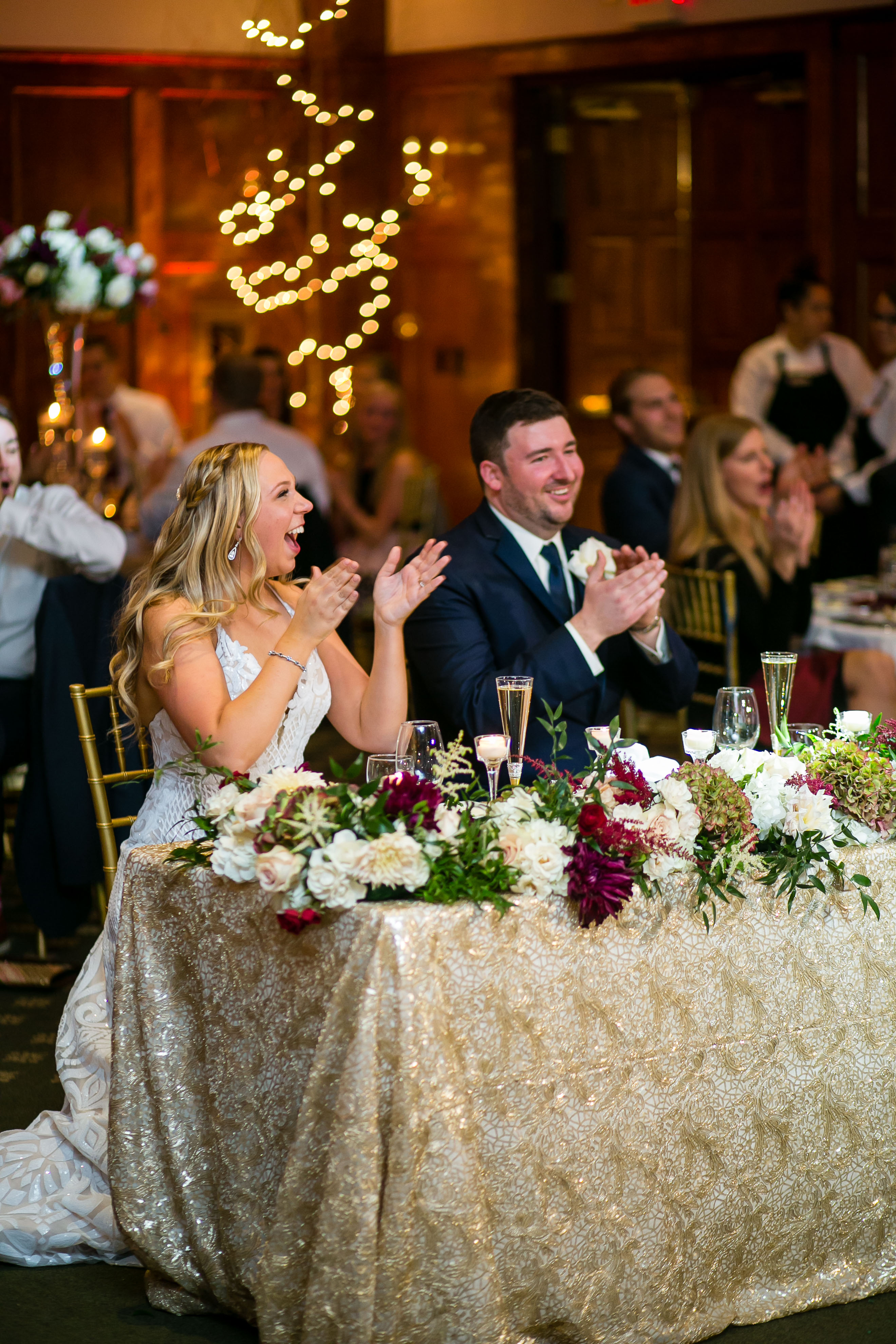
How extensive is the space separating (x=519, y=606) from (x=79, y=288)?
2.69 metres

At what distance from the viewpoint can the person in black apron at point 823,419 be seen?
752 centimetres

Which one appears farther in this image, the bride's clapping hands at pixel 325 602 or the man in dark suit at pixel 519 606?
the man in dark suit at pixel 519 606

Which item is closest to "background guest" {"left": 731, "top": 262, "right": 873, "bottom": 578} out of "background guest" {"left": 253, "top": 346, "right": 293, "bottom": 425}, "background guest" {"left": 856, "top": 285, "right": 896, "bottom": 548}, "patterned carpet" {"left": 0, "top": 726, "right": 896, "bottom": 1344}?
"background guest" {"left": 856, "top": 285, "right": 896, "bottom": 548}

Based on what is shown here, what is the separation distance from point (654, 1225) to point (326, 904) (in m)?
0.68

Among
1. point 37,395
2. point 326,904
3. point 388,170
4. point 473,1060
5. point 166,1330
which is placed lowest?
point 166,1330

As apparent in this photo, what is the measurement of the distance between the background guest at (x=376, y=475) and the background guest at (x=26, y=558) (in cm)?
268

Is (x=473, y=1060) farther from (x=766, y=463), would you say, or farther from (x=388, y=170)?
(x=388, y=170)

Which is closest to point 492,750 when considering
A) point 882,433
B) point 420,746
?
point 420,746

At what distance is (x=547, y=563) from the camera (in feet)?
11.3

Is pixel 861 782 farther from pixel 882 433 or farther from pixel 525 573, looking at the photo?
pixel 882 433

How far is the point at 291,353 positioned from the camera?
8.74 metres

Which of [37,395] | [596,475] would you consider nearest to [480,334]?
[596,475]

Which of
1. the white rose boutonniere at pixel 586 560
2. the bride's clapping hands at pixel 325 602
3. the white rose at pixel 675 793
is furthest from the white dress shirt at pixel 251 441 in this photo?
the white rose at pixel 675 793

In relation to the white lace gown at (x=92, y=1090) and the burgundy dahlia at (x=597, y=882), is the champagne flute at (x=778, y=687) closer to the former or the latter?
the burgundy dahlia at (x=597, y=882)
